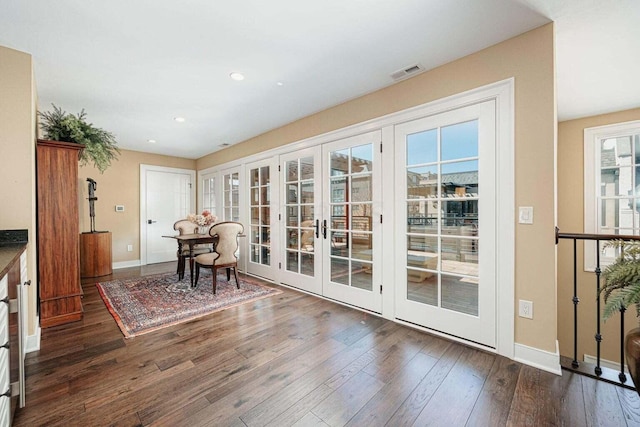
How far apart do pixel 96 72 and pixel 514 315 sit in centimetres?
429

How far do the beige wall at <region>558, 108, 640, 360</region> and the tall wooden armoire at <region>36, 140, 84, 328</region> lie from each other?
5805mm

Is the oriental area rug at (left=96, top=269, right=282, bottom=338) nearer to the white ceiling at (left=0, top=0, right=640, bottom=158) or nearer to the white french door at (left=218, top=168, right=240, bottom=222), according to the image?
the white french door at (left=218, top=168, right=240, bottom=222)

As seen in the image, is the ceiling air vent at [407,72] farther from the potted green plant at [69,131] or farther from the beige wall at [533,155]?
the potted green plant at [69,131]

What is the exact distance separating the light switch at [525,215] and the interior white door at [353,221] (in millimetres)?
1256

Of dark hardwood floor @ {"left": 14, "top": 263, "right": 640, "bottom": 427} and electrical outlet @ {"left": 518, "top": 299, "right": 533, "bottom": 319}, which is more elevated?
electrical outlet @ {"left": 518, "top": 299, "right": 533, "bottom": 319}

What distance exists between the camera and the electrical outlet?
205cm

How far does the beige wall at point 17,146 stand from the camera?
2.24 meters

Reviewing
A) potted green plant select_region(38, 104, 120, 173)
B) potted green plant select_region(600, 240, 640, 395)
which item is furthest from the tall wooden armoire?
potted green plant select_region(600, 240, 640, 395)

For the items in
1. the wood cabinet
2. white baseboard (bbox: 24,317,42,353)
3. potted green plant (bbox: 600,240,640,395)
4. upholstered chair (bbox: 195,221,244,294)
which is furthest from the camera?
the wood cabinet

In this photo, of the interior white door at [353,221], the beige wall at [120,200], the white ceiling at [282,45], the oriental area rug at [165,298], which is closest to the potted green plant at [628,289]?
Result: the white ceiling at [282,45]

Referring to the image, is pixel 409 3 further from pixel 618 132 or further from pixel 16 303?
pixel 618 132

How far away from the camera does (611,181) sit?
3.46 meters

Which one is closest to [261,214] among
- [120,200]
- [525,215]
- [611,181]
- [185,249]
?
[185,249]

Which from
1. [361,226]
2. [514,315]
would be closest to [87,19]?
[361,226]
